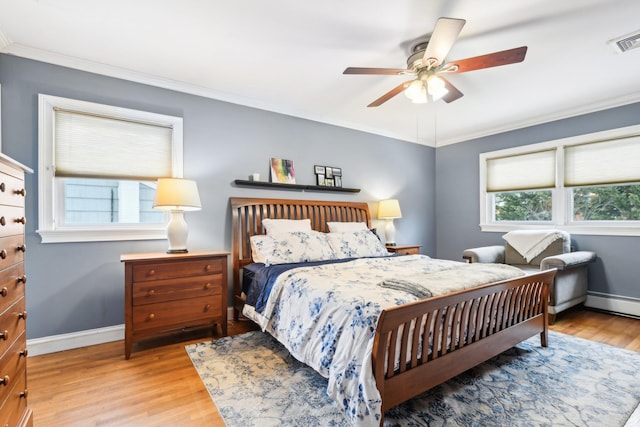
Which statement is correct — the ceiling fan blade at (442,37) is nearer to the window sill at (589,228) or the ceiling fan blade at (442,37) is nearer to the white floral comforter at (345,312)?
the white floral comforter at (345,312)

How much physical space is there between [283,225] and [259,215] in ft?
1.12

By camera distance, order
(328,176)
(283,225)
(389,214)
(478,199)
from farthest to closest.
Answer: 1. (478,199)
2. (389,214)
3. (328,176)
4. (283,225)

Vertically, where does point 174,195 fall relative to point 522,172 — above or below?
below

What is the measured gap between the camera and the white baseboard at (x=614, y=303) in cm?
344

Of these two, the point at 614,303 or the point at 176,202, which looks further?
the point at 614,303

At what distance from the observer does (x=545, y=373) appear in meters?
2.18

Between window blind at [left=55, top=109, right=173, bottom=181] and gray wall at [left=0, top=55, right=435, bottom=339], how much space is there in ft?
0.53

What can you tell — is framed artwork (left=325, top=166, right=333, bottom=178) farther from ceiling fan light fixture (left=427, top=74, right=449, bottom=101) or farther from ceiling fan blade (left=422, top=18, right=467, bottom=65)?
ceiling fan blade (left=422, top=18, right=467, bottom=65)

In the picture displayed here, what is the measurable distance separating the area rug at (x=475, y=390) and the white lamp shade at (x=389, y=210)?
222 cm

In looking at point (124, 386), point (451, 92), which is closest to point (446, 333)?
point (451, 92)

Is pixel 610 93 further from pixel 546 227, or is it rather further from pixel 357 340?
pixel 357 340

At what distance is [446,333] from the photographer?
1.79m

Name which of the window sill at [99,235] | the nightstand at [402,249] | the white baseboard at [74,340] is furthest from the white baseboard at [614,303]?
the white baseboard at [74,340]

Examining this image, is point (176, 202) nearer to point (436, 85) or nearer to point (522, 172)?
point (436, 85)
